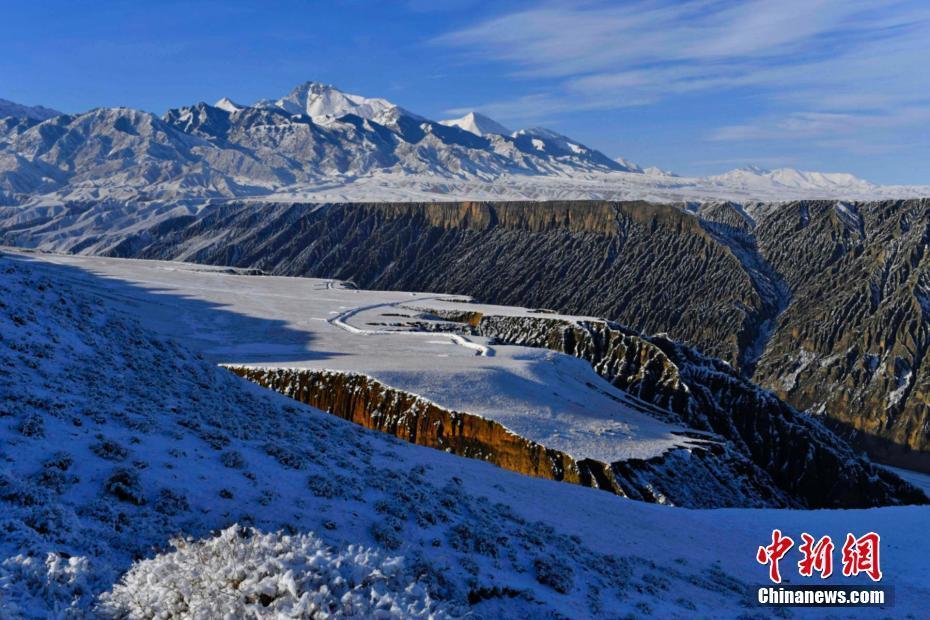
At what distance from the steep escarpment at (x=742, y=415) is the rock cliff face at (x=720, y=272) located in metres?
31.2

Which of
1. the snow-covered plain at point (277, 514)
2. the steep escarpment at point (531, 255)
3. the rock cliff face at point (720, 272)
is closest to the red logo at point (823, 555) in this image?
the snow-covered plain at point (277, 514)

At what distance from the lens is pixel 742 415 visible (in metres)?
61.6

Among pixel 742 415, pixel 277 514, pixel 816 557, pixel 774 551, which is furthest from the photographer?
pixel 742 415

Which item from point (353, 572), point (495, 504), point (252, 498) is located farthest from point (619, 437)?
point (353, 572)

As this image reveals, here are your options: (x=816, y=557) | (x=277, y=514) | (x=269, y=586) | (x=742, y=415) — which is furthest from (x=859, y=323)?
(x=269, y=586)

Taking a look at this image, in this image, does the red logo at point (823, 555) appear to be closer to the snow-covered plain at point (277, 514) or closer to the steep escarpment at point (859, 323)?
the snow-covered plain at point (277, 514)

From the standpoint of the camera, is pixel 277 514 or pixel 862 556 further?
pixel 862 556

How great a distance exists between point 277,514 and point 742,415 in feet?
187

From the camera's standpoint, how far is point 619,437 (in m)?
37.0

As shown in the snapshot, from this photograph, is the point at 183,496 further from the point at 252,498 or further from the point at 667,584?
the point at 667,584

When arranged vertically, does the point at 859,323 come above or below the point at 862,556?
above

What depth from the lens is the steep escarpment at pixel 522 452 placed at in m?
32.6

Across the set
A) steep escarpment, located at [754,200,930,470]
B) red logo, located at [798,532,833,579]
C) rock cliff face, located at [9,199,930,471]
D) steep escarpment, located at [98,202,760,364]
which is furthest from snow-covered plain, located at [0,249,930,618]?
steep escarpment, located at [98,202,760,364]

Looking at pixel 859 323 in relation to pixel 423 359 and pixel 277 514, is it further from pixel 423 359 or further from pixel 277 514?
pixel 277 514
